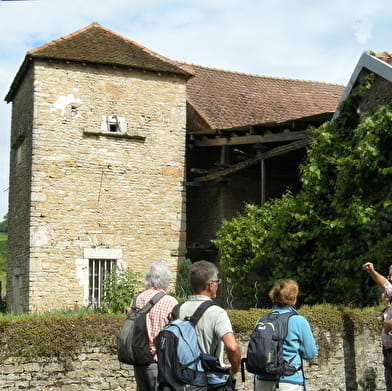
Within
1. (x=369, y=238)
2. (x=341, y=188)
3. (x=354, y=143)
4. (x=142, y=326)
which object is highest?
(x=354, y=143)

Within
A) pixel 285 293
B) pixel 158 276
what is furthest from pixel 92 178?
pixel 285 293

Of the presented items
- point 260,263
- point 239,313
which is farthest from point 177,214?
point 239,313

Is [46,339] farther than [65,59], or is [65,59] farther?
[65,59]

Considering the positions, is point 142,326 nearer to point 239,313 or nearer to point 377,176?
point 239,313

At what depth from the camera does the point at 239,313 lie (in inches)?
302

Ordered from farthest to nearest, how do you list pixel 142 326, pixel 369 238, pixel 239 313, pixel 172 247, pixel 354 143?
pixel 172 247
pixel 354 143
pixel 369 238
pixel 239 313
pixel 142 326

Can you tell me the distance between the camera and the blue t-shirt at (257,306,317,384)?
4.52 m

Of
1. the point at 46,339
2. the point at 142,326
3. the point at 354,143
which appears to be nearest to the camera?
the point at 142,326

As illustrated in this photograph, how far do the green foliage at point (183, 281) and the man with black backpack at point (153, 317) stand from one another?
931cm

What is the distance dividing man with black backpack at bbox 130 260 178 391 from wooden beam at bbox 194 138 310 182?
815cm

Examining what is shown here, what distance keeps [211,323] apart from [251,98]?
1473cm

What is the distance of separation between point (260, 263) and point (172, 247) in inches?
125

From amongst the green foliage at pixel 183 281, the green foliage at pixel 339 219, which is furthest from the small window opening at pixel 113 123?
the green foliage at pixel 339 219

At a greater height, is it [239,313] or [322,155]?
[322,155]
